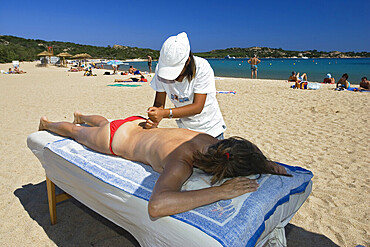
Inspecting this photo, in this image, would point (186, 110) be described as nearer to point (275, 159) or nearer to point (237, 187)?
point (237, 187)

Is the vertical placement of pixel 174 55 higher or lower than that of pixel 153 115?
higher

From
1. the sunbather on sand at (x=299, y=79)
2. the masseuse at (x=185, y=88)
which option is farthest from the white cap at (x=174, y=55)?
the sunbather on sand at (x=299, y=79)

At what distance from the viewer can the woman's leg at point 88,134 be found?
2066 mm

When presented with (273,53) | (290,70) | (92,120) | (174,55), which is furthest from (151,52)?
(174,55)

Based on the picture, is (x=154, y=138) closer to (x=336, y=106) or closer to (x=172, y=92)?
(x=172, y=92)

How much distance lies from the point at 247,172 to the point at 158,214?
59 centimetres

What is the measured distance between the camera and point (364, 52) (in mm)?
98688

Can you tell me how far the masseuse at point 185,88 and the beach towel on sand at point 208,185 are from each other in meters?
0.44

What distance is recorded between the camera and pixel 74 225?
86.4 inches

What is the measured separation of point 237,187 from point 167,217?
41 cm

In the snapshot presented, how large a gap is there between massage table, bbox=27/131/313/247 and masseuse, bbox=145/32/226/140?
19.2 inches

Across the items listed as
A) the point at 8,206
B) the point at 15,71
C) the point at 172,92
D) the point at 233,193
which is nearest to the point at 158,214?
the point at 233,193

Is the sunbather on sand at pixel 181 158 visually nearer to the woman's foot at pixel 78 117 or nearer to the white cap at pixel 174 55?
the white cap at pixel 174 55

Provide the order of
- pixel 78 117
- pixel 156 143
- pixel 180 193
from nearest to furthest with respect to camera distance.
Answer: pixel 180 193 → pixel 156 143 → pixel 78 117
